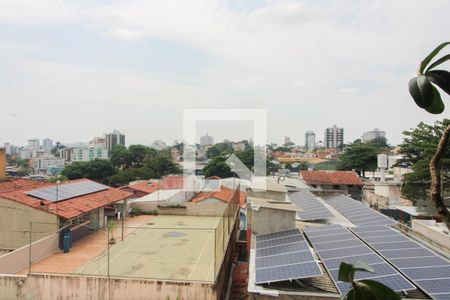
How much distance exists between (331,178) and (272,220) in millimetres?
29218

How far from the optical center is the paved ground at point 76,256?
35.9 feet

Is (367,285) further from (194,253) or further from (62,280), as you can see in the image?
(194,253)

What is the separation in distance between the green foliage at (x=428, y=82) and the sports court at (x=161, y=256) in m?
9.46

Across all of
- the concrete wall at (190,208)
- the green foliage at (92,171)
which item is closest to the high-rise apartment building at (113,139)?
the green foliage at (92,171)

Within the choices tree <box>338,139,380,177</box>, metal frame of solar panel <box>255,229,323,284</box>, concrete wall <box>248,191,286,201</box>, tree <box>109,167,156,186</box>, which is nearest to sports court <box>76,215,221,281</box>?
concrete wall <box>248,191,286,201</box>

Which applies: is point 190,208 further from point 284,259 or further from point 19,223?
point 284,259

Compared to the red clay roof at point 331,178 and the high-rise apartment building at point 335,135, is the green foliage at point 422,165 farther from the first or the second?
the high-rise apartment building at point 335,135

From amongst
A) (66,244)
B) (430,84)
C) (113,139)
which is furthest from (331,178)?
(113,139)

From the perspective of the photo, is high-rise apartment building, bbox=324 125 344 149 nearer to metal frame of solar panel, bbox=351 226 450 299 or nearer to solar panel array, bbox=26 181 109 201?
solar panel array, bbox=26 181 109 201

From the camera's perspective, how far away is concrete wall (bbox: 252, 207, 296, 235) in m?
9.91

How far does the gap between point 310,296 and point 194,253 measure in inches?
298

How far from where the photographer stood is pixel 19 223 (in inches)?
513

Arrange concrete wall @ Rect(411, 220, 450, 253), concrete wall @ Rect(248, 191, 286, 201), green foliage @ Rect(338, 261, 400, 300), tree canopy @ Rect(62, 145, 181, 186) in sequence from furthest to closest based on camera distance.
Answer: tree canopy @ Rect(62, 145, 181, 186) → concrete wall @ Rect(248, 191, 286, 201) → concrete wall @ Rect(411, 220, 450, 253) → green foliage @ Rect(338, 261, 400, 300)

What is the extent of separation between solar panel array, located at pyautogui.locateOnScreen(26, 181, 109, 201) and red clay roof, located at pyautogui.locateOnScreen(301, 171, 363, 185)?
23377 millimetres
